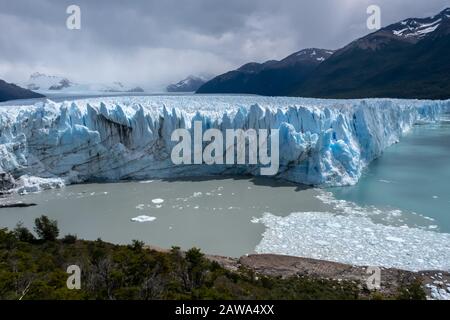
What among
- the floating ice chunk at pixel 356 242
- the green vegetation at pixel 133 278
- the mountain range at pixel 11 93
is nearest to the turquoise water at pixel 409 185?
the floating ice chunk at pixel 356 242

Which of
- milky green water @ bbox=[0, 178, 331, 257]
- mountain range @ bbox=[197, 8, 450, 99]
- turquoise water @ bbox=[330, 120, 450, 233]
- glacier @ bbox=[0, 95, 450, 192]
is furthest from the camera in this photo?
mountain range @ bbox=[197, 8, 450, 99]

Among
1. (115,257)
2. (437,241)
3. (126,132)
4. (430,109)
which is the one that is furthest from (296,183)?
(430,109)

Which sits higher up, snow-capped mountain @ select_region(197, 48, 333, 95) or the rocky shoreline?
snow-capped mountain @ select_region(197, 48, 333, 95)

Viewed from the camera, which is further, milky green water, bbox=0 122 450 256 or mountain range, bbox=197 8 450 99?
mountain range, bbox=197 8 450 99

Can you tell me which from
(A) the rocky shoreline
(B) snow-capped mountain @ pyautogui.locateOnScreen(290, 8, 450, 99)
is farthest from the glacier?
(B) snow-capped mountain @ pyautogui.locateOnScreen(290, 8, 450, 99)

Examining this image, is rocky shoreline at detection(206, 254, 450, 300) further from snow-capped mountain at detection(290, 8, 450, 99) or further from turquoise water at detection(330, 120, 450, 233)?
snow-capped mountain at detection(290, 8, 450, 99)

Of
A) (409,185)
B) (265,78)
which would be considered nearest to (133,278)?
(409,185)
